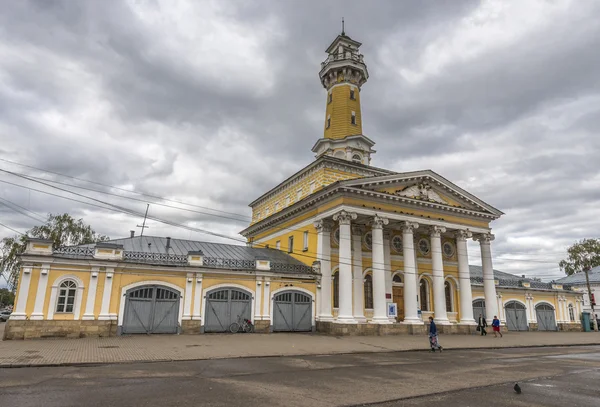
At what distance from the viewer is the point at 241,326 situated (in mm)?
25203

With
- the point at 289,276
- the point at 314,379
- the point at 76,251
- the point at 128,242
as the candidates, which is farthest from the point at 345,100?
the point at 314,379

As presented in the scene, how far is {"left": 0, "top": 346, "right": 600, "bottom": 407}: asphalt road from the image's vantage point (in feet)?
25.9

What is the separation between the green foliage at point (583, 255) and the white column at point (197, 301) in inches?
2281

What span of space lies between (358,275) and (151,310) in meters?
14.6

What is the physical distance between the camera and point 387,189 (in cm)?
2948

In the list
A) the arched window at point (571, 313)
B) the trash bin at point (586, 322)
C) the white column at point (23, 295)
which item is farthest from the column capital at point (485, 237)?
the white column at point (23, 295)

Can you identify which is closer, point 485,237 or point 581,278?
point 485,237

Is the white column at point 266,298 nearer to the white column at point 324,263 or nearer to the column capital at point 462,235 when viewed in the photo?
the white column at point 324,263

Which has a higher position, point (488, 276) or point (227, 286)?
point (488, 276)

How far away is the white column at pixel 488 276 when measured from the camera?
32031mm

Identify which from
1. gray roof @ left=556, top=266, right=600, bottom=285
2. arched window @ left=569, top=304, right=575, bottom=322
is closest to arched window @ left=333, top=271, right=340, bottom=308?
arched window @ left=569, top=304, right=575, bottom=322

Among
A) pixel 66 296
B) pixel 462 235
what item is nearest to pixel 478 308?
pixel 462 235

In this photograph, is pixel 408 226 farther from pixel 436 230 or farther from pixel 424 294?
pixel 424 294

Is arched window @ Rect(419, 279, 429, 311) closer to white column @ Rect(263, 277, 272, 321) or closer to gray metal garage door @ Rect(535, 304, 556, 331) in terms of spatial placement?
white column @ Rect(263, 277, 272, 321)
